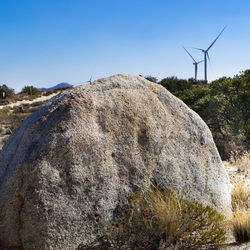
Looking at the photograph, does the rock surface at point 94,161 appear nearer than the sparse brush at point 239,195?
Yes

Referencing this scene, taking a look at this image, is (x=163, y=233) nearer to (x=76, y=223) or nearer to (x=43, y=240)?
(x=76, y=223)

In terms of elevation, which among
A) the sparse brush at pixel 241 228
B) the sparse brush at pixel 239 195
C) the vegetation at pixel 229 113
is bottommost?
the sparse brush at pixel 241 228

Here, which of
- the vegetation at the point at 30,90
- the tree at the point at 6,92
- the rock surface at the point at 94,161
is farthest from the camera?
the vegetation at the point at 30,90

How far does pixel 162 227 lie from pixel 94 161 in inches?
52.2

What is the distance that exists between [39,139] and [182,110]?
8.70ft

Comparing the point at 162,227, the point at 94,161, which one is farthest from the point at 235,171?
the point at 94,161

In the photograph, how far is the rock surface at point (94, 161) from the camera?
4414 mm

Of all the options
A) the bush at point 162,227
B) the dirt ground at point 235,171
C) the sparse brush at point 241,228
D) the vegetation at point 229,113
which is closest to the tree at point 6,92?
the dirt ground at point 235,171

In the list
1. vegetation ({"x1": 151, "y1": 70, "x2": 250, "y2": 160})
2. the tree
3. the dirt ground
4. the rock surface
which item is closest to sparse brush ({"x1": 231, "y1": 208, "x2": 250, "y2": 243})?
the dirt ground

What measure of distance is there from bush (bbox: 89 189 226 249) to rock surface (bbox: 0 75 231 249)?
0.82ft

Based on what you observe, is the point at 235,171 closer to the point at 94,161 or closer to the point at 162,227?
the point at 162,227

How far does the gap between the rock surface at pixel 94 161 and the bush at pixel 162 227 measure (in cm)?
25

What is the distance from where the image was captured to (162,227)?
14.8ft

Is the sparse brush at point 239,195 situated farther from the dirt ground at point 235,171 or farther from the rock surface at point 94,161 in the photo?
the rock surface at point 94,161
